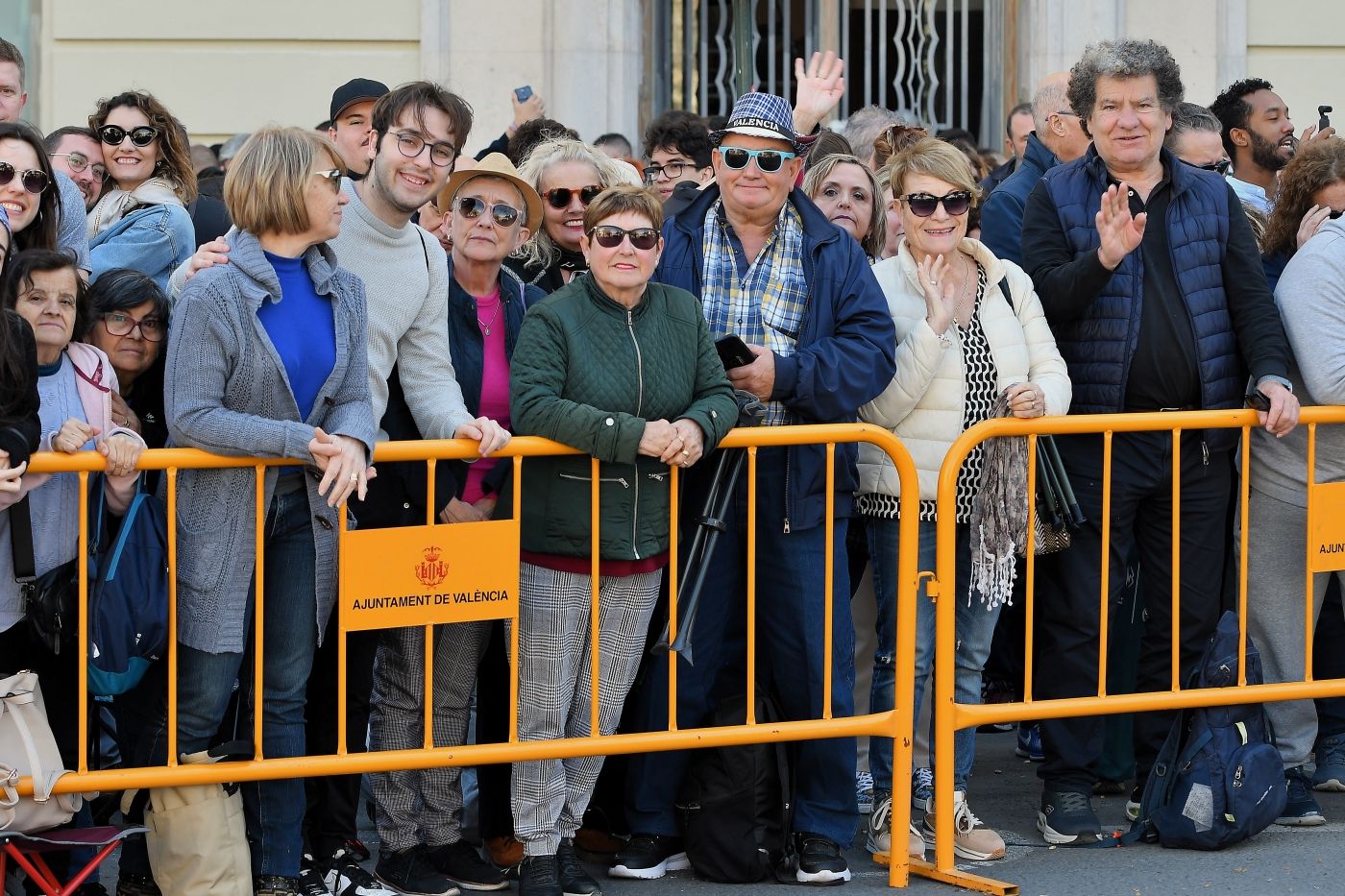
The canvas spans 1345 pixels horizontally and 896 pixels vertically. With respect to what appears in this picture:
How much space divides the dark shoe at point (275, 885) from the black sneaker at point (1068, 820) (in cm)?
230

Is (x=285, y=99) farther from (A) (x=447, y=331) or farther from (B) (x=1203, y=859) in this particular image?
(B) (x=1203, y=859)

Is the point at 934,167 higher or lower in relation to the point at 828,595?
higher

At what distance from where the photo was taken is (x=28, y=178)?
5.14 metres

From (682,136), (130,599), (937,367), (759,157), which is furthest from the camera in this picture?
(682,136)

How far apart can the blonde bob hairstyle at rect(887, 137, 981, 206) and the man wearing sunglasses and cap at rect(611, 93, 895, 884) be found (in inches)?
11.0

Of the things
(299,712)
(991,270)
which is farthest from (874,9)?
(299,712)

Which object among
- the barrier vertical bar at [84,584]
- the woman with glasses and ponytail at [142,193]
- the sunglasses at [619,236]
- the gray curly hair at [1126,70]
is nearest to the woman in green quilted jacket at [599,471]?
the sunglasses at [619,236]

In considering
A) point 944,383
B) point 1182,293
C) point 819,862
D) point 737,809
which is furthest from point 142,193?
point 1182,293

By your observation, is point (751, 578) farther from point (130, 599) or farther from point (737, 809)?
point (130, 599)

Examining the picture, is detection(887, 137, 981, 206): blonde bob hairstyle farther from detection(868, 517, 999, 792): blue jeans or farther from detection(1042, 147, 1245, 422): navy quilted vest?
detection(868, 517, 999, 792): blue jeans

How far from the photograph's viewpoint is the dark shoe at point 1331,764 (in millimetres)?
6250

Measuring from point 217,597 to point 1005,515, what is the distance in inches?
90.3

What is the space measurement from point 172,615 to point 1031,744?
337cm

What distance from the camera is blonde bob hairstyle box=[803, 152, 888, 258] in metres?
6.50
